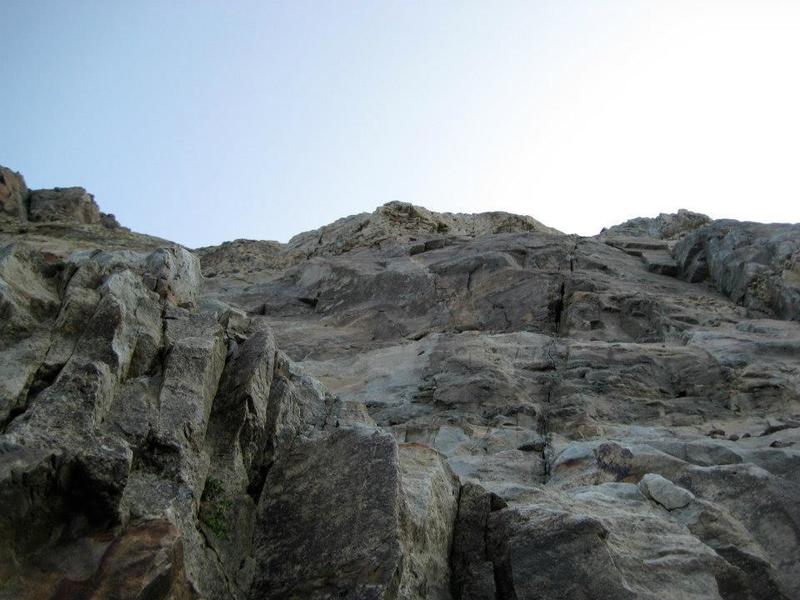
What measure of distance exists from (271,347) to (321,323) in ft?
40.1

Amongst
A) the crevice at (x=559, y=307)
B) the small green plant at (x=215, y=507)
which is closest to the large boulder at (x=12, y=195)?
the crevice at (x=559, y=307)

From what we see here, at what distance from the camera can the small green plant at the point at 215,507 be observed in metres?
8.44

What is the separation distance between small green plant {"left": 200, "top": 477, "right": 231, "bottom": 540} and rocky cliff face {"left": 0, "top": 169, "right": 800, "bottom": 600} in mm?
25

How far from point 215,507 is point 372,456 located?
190 cm

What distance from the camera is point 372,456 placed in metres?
9.20

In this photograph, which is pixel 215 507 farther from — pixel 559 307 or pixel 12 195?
pixel 12 195

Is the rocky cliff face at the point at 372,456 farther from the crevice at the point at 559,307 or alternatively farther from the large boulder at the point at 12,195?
the large boulder at the point at 12,195

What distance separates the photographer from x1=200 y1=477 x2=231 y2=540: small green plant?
27.7 feet

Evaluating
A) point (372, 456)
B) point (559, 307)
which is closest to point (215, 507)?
point (372, 456)

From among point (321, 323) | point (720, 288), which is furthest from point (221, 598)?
point (720, 288)

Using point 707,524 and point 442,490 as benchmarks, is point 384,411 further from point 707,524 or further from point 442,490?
point 707,524

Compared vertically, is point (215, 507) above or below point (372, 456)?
below

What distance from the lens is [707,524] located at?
32.0 feet

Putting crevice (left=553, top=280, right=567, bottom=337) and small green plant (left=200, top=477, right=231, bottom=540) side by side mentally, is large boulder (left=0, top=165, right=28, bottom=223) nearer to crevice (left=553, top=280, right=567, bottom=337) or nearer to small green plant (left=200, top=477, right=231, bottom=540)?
crevice (left=553, top=280, right=567, bottom=337)
